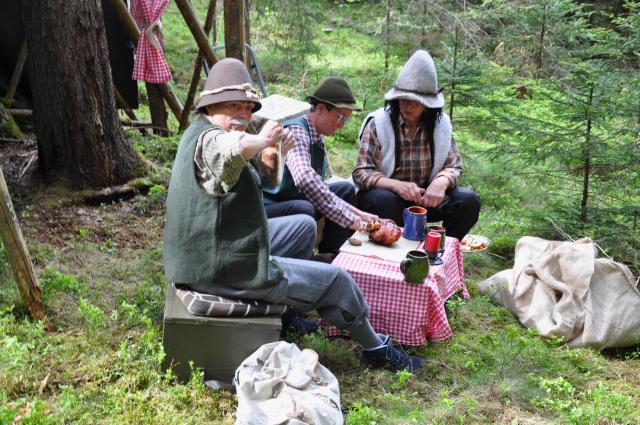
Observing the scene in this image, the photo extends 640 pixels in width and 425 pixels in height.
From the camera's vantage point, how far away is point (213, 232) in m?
2.85

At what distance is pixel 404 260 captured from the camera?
11.7 ft

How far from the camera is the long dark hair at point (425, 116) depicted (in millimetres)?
4422

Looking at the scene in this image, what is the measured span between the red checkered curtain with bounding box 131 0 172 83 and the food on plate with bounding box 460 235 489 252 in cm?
347

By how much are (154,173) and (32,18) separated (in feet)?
4.96

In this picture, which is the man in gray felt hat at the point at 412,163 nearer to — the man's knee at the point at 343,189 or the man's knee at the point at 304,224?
the man's knee at the point at 343,189

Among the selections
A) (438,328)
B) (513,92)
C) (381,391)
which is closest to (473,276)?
(438,328)

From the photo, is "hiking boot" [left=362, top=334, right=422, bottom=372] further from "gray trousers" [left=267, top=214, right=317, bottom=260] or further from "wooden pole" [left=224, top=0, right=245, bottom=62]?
"wooden pole" [left=224, top=0, right=245, bottom=62]

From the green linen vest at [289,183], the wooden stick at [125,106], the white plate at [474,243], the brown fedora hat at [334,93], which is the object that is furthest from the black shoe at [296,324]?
the wooden stick at [125,106]

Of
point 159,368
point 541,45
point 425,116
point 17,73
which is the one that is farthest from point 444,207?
point 541,45

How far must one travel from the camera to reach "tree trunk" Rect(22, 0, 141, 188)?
15.1ft

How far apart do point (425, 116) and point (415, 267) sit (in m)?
1.35

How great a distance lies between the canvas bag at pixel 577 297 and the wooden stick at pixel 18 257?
9.72 feet

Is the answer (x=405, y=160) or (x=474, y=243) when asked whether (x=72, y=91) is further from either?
(x=474, y=243)

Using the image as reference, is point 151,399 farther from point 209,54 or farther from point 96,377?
point 209,54
